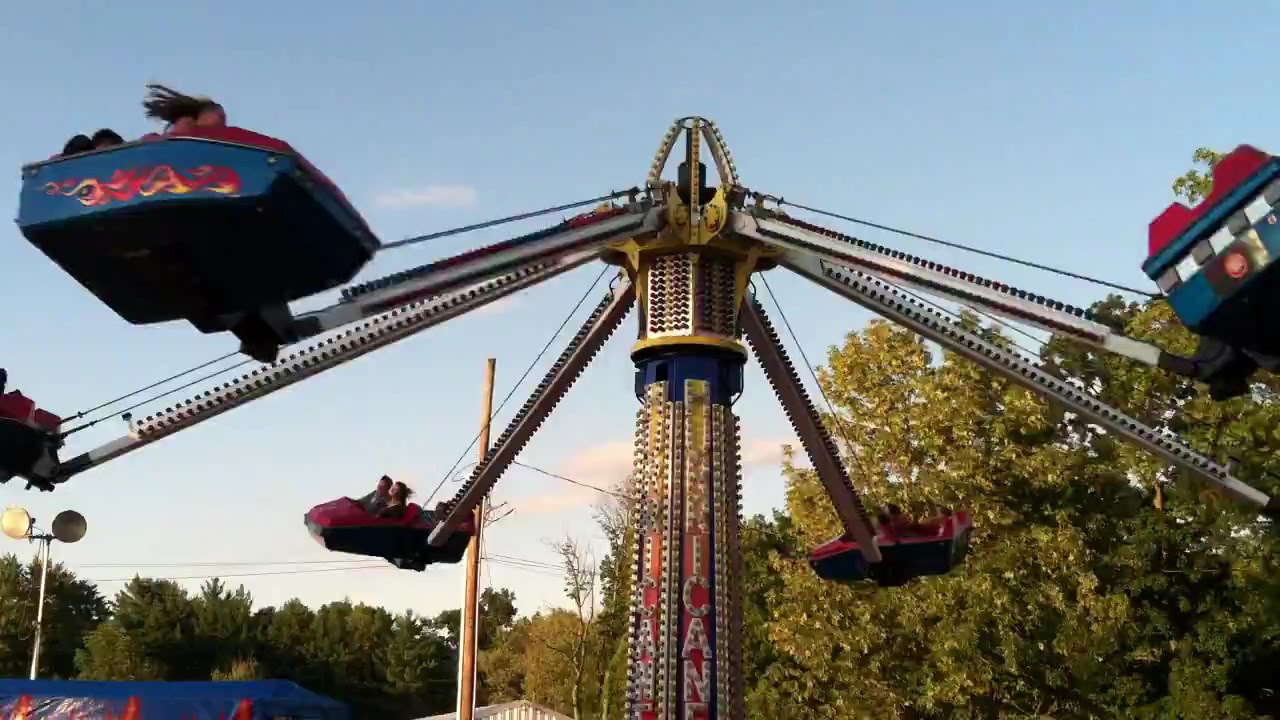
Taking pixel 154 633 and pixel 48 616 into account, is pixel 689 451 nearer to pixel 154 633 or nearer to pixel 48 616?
pixel 154 633

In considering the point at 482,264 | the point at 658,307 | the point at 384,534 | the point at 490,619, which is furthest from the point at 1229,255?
the point at 490,619

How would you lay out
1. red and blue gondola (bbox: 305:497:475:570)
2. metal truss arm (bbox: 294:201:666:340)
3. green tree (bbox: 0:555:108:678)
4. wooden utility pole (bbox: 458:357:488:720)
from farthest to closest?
green tree (bbox: 0:555:108:678) < wooden utility pole (bbox: 458:357:488:720) < red and blue gondola (bbox: 305:497:475:570) < metal truss arm (bbox: 294:201:666:340)

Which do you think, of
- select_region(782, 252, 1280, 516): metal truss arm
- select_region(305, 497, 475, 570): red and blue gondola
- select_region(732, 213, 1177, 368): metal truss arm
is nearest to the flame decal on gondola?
select_region(305, 497, 475, 570): red and blue gondola

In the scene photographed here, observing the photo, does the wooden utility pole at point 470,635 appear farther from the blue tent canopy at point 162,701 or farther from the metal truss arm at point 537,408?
the metal truss arm at point 537,408

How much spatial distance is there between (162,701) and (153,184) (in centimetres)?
1058

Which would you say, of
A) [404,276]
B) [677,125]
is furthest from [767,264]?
[404,276]

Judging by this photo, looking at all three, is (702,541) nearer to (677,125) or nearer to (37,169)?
(677,125)

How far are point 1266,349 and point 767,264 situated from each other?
478 cm

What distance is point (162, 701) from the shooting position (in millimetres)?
15828

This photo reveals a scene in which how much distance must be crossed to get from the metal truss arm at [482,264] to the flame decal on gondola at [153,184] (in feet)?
4.81

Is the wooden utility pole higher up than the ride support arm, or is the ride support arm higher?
the ride support arm

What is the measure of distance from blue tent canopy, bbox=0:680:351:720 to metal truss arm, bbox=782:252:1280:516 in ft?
29.1

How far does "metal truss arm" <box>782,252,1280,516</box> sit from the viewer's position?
10141 millimetres

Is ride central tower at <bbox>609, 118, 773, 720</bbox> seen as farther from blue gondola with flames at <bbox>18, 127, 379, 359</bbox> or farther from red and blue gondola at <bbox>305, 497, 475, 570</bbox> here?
blue gondola with flames at <bbox>18, 127, 379, 359</bbox>
